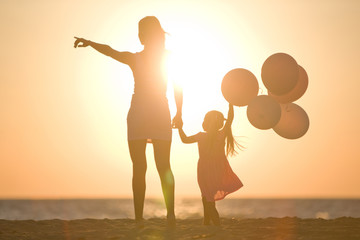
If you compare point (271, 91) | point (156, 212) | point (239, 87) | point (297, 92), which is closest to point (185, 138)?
point (239, 87)

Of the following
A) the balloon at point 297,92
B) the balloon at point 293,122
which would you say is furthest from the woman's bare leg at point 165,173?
the balloon at point 293,122

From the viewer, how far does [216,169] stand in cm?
1104

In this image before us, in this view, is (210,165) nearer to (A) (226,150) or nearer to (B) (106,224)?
(A) (226,150)

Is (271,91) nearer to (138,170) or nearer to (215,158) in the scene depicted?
(215,158)

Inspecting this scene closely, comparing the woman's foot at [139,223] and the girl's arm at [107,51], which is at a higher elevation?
the girl's arm at [107,51]

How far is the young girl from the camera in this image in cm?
1097

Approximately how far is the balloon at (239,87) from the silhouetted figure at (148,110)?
1591 millimetres

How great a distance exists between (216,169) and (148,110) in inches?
72.3

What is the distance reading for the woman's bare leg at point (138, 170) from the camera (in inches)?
384

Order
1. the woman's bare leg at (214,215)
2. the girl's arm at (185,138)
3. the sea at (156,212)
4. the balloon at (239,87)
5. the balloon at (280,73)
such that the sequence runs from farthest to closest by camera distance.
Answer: the sea at (156,212)
the balloon at (280,73)
the balloon at (239,87)
the girl's arm at (185,138)
the woman's bare leg at (214,215)

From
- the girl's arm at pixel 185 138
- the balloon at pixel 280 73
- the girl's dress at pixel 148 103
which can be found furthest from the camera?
the balloon at pixel 280 73

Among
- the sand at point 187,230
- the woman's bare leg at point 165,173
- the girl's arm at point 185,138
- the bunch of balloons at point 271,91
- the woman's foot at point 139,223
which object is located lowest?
the sand at point 187,230

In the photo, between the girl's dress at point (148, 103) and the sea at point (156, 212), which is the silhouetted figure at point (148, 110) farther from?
the sea at point (156, 212)

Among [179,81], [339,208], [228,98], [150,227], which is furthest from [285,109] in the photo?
[339,208]
